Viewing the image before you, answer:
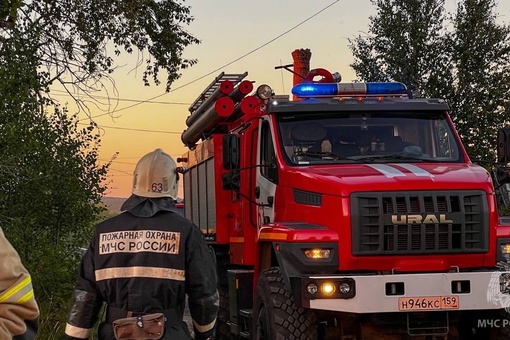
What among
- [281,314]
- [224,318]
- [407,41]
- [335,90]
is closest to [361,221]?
[281,314]

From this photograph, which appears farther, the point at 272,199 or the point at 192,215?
the point at 192,215

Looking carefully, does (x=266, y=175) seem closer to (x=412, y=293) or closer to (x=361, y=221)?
(x=361, y=221)

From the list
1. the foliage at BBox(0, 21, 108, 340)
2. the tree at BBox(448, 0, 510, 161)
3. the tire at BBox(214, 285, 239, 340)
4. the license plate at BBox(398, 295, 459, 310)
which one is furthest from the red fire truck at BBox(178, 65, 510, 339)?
the tree at BBox(448, 0, 510, 161)

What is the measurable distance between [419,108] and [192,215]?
4.82 meters

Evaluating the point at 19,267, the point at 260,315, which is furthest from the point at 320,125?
the point at 19,267

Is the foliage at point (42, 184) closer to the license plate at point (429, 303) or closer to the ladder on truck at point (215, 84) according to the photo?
the ladder on truck at point (215, 84)

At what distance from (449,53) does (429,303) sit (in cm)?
2514

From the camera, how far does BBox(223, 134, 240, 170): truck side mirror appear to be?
8.73m

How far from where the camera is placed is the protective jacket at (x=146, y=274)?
14.8 ft

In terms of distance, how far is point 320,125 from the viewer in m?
8.83

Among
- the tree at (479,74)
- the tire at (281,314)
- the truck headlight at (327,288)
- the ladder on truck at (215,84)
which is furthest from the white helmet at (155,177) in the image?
the tree at (479,74)

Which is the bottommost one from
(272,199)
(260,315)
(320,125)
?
(260,315)

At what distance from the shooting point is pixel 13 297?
275cm

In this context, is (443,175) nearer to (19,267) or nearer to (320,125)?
(320,125)
